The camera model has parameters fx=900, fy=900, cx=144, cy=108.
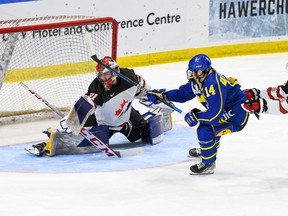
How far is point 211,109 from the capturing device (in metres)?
5.34

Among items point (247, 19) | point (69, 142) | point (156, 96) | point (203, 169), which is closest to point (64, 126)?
point (69, 142)

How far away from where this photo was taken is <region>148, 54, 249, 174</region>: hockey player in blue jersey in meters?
5.34

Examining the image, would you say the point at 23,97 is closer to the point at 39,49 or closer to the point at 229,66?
the point at 39,49

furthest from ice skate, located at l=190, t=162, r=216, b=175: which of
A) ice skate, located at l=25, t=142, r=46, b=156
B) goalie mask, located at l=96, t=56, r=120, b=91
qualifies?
ice skate, located at l=25, t=142, r=46, b=156

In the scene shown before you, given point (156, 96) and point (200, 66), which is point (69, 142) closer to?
point (156, 96)

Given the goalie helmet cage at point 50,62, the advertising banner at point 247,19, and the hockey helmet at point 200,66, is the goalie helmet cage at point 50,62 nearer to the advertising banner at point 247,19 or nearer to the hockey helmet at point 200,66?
the hockey helmet at point 200,66

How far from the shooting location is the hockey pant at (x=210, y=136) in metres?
5.41

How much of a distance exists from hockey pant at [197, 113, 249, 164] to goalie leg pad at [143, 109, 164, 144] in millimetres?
895

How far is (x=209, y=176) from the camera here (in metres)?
5.48

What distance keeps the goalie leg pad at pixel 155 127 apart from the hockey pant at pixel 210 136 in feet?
2.94

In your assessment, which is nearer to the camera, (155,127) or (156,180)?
(156,180)

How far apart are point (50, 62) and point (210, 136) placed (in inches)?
88.1

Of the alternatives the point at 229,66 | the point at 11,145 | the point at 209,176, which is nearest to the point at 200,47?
the point at 229,66

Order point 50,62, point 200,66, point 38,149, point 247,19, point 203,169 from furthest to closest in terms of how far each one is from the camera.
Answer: point 247,19, point 50,62, point 38,149, point 203,169, point 200,66
